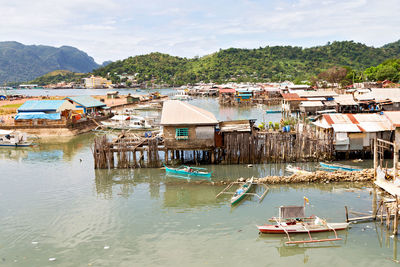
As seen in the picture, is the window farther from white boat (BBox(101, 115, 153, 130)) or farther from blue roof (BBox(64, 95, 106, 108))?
blue roof (BBox(64, 95, 106, 108))

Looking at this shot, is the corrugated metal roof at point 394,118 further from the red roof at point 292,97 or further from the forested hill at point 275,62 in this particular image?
the forested hill at point 275,62

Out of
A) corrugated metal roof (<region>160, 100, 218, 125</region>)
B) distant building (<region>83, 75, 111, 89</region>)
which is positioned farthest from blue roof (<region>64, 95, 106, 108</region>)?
distant building (<region>83, 75, 111, 89</region>)

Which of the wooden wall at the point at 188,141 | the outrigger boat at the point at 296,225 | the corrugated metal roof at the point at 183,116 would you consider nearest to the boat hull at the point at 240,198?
the outrigger boat at the point at 296,225

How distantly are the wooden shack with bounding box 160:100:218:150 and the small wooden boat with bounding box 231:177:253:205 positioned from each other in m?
5.29

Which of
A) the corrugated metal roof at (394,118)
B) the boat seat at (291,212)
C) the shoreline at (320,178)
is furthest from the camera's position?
the corrugated metal roof at (394,118)

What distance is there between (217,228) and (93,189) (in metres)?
10.6

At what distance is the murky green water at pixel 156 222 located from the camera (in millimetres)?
14102

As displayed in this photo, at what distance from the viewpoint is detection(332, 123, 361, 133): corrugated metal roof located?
2600cm

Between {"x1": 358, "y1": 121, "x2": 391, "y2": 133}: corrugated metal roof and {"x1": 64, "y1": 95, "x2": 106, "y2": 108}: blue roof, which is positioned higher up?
{"x1": 64, "y1": 95, "x2": 106, "y2": 108}: blue roof

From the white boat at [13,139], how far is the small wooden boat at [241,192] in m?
28.0

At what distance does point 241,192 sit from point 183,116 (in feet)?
27.8

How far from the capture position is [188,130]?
83.1 ft

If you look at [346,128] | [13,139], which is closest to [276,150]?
[346,128]

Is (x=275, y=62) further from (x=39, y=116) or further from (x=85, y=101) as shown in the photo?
(x=39, y=116)
